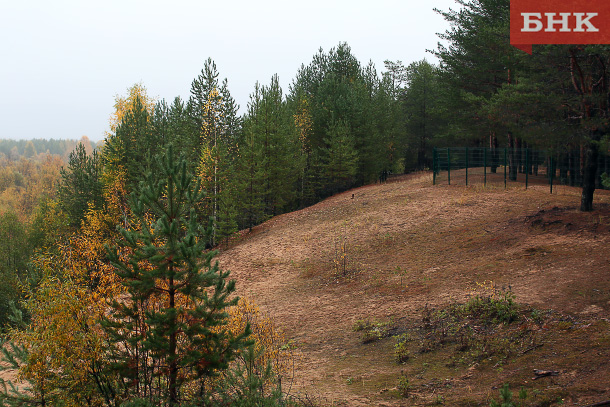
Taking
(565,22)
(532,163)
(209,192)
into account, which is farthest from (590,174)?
(209,192)

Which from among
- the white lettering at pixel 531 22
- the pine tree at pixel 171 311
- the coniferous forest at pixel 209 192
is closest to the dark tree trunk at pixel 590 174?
the coniferous forest at pixel 209 192

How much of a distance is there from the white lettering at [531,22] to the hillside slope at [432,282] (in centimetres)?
642

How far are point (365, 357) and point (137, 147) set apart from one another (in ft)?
81.6

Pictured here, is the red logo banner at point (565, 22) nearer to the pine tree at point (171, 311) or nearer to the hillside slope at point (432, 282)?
the hillside slope at point (432, 282)

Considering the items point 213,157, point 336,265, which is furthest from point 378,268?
point 213,157

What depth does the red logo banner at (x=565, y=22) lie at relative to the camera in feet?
45.5

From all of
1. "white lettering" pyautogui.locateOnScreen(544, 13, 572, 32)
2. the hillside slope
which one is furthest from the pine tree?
"white lettering" pyautogui.locateOnScreen(544, 13, 572, 32)

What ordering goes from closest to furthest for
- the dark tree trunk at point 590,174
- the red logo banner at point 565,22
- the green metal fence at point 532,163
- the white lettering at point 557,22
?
1. the red logo banner at point 565,22
2. the white lettering at point 557,22
3. the dark tree trunk at point 590,174
4. the green metal fence at point 532,163

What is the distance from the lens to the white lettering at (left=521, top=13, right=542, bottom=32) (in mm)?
15305

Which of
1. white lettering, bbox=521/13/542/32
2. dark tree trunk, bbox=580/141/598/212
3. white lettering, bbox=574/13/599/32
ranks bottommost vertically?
dark tree trunk, bbox=580/141/598/212

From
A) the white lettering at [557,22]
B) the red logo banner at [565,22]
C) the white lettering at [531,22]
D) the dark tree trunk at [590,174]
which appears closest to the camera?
the red logo banner at [565,22]

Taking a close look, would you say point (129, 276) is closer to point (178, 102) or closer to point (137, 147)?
point (137, 147)

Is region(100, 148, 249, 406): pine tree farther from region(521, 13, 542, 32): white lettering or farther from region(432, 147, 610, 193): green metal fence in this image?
region(432, 147, 610, 193): green metal fence

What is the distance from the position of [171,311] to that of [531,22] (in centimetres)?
1515
